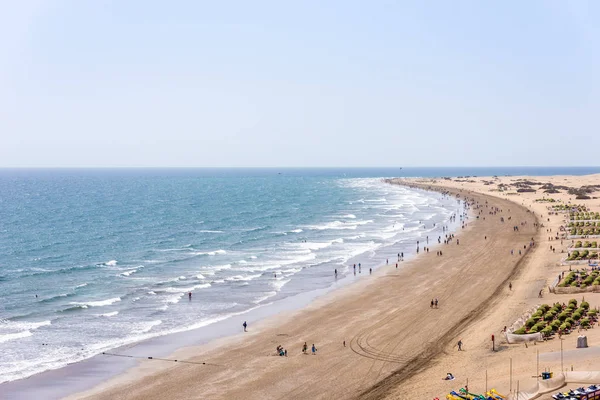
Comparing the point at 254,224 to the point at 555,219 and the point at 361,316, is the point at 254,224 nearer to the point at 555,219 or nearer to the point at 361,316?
the point at 555,219

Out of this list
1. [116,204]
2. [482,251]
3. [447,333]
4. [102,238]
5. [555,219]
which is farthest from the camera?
[116,204]

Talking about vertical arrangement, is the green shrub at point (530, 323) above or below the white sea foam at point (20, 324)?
above

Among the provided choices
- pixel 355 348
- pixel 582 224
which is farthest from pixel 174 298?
pixel 582 224

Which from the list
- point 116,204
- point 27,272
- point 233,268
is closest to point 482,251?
point 233,268

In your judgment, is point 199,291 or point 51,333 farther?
point 199,291

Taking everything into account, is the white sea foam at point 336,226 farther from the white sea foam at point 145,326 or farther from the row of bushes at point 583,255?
the white sea foam at point 145,326

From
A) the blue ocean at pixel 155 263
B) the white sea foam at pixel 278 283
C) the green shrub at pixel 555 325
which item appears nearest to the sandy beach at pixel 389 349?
the green shrub at pixel 555 325

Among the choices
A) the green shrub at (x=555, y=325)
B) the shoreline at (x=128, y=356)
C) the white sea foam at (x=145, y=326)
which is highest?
the green shrub at (x=555, y=325)

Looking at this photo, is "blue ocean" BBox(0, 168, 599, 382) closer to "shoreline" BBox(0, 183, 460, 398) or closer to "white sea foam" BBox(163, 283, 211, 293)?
"white sea foam" BBox(163, 283, 211, 293)
